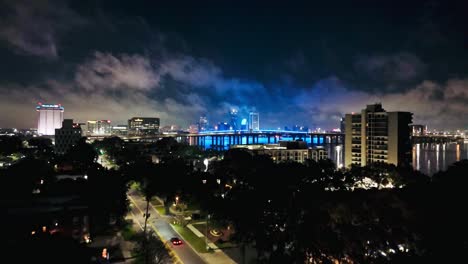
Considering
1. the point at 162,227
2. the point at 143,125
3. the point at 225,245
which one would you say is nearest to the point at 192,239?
the point at 225,245

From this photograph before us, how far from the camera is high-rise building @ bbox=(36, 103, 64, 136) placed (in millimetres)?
57844

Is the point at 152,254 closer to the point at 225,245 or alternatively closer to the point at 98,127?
the point at 225,245

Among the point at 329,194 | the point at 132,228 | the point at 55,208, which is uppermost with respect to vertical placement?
the point at 329,194

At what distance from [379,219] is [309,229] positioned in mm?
2120

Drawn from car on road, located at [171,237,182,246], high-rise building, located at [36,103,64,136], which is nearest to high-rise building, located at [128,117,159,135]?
high-rise building, located at [36,103,64,136]

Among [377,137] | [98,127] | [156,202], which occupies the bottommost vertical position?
[156,202]

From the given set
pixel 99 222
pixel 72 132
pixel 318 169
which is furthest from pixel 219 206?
pixel 72 132

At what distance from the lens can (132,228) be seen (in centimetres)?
1249

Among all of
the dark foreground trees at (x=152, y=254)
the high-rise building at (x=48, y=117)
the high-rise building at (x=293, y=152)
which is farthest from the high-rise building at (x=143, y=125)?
the dark foreground trees at (x=152, y=254)

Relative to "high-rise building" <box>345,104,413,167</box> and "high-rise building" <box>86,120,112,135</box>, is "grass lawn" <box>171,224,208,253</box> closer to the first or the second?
"high-rise building" <box>345,104,413,167</box>

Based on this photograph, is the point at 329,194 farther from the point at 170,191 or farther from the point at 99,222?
the point at 99,222

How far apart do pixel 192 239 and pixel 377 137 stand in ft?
81.0

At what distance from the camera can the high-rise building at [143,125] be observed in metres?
97.7

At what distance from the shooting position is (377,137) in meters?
30.5
